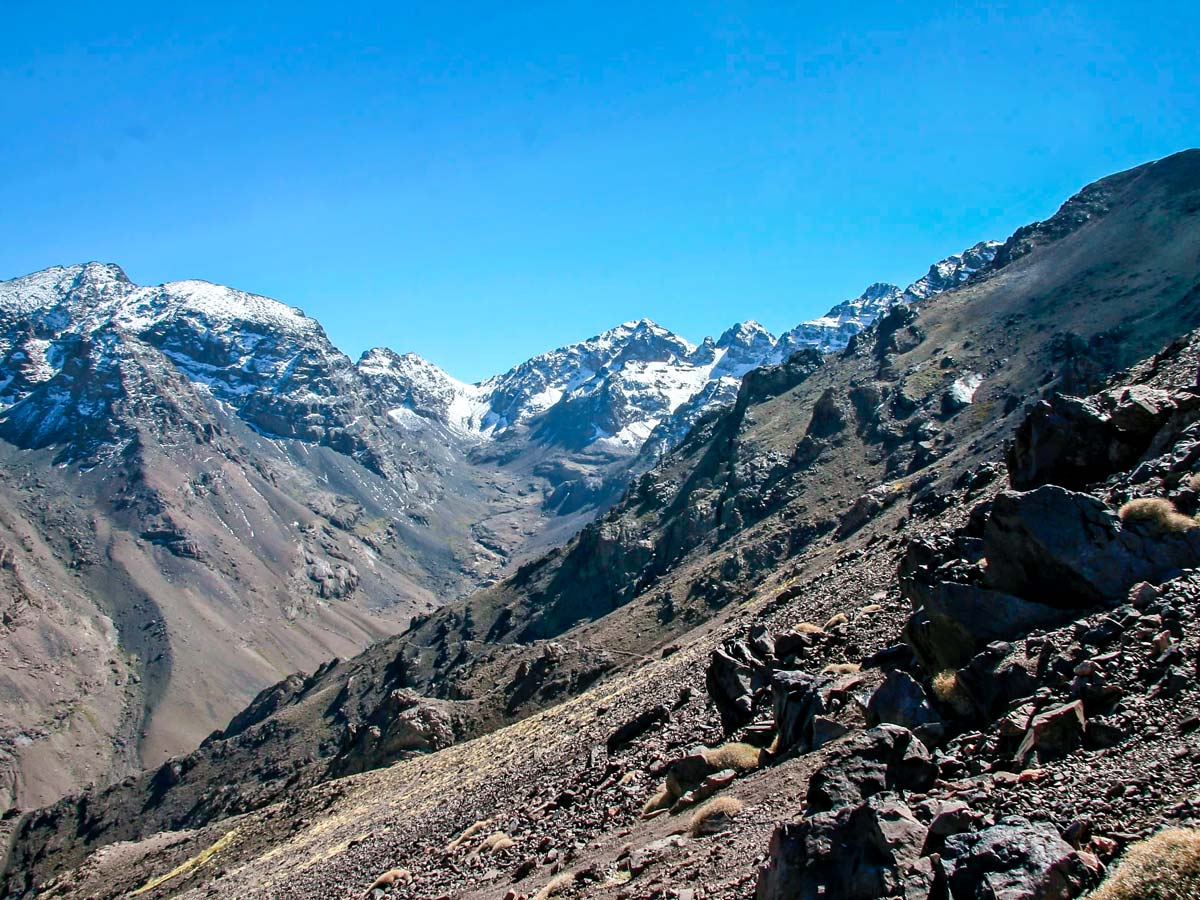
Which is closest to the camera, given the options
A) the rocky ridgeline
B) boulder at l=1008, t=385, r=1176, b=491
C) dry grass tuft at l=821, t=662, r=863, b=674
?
the rocky ridgeline

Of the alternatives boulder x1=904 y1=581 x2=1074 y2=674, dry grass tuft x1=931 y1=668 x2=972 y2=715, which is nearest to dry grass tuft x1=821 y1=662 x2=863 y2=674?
boulder x1=904 y1=581 x2=1074 y2=674

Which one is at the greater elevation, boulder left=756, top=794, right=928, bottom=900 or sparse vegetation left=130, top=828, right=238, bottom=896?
boulder left=756, top=794, right=928, bottom=900

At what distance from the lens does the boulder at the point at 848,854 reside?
11.7m

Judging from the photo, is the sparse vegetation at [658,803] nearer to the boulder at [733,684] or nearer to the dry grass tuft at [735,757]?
the dry grass tuft at [735,757]

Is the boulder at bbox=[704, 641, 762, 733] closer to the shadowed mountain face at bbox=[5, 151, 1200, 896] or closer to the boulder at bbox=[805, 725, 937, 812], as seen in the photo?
the shadowed mountain face at bbox=[5, 151, 1200, 896]

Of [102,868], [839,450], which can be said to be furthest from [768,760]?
[839,450]

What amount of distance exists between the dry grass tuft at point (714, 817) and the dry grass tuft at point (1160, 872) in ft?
30.2

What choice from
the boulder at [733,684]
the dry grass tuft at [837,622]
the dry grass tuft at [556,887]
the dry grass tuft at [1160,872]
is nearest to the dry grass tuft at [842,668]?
the boulder at [733,684]

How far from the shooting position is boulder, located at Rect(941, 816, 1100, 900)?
10008mm

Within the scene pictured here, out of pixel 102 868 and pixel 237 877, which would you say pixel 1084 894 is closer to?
pixel 237 877

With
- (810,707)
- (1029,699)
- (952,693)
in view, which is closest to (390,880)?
(810,707)

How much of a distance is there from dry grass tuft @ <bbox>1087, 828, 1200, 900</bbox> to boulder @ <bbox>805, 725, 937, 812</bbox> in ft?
15.5

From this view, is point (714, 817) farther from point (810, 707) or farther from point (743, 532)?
point (743, 532)

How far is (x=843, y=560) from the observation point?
55.7 metres
